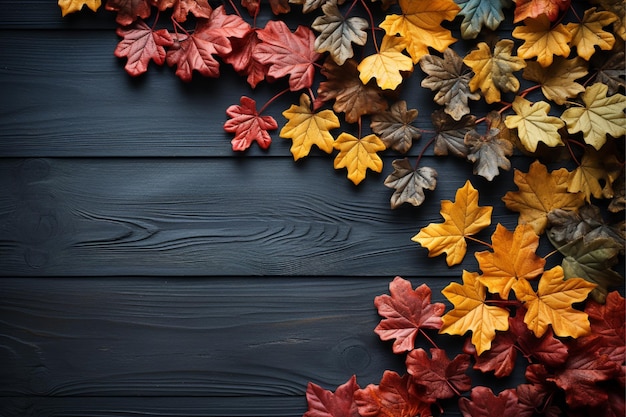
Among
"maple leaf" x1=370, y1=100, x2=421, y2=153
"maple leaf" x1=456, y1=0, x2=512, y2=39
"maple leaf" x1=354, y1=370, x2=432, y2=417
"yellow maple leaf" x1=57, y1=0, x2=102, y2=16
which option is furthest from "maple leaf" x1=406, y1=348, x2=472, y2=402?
"yellow maple leaf" x1=57, y1=0, x2=102, y2=16

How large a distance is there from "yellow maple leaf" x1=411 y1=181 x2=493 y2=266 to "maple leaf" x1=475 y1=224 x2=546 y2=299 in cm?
4

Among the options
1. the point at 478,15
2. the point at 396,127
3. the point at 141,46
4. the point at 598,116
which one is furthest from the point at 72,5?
the point at 598,116

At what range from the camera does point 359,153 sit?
1062 millimetres

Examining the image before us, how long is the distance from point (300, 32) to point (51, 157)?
0.51 meters

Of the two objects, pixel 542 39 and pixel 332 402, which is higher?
pixel 542 39

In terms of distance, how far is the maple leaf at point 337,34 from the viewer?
1020 millimetres

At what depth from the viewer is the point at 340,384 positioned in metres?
1.09

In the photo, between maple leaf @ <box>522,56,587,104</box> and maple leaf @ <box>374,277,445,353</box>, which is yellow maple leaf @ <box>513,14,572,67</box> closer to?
maple leaf @ <box>522,56,587,104</box>

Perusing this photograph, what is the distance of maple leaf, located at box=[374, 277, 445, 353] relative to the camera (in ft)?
3.47

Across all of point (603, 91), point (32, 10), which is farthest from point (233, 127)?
point (603, 91)

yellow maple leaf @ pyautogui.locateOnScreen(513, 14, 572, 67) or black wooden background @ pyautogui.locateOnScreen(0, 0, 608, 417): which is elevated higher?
yellow maple leaf @ pyautogui.locateOnScreen(513, 14, 572, 67)

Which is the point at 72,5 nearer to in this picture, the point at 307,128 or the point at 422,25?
the point at 307,128

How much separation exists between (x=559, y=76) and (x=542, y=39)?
0.07 metres

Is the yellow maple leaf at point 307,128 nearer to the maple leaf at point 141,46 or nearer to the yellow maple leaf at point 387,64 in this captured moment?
the yellow maple leaf at point 387,64
